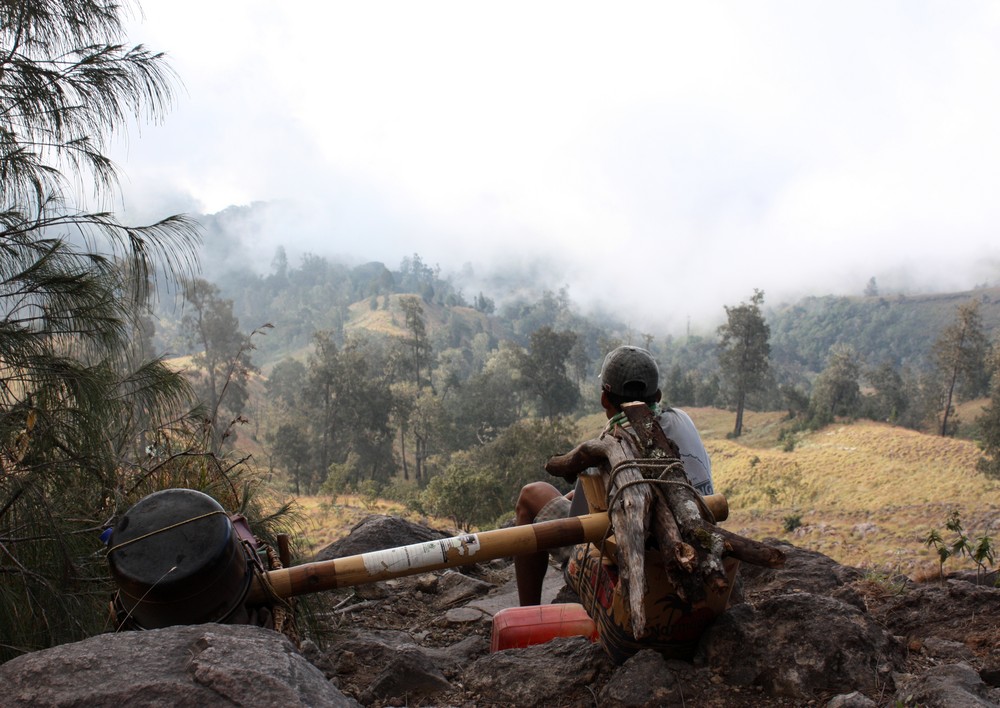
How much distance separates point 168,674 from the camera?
4.68 feet

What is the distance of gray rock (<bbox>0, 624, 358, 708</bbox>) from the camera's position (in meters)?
1.38

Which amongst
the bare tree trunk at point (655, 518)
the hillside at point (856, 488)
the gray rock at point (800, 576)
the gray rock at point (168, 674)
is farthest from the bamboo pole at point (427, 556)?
the hillside at point (856, 488)

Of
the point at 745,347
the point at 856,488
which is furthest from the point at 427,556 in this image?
the point at 745,347

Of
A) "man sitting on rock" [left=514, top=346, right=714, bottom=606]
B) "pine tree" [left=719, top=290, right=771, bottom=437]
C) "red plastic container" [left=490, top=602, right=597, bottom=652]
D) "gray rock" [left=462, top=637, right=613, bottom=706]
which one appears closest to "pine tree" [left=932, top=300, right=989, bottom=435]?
"pine tree" [left=719, top=290, right=771, bottom=437]

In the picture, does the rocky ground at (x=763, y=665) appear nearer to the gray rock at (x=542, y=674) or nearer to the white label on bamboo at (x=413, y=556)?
the gray rock at (x=542, y=674)

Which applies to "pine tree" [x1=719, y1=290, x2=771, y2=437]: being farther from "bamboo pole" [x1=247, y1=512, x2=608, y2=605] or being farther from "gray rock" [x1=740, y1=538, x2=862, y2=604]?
"bamboo pole" [x1=247, y1=512, x2=608, y2=605]

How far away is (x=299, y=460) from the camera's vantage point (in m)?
35.5

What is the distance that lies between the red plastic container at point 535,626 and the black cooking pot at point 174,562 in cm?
124

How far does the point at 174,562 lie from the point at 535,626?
148 cm

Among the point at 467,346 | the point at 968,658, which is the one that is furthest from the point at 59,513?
the point at 467,346

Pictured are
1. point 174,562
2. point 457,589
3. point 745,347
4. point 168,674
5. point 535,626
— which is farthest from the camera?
point 745,347

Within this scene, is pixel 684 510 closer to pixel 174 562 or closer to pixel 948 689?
pixel 948 689

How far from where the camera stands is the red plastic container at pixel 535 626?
9.20ft

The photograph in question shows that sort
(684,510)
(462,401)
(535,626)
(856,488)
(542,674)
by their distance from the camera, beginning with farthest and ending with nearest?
1. (462,401)
2. (856,488)
3. (535,626)
4. (542,674)
5. (684,510)
